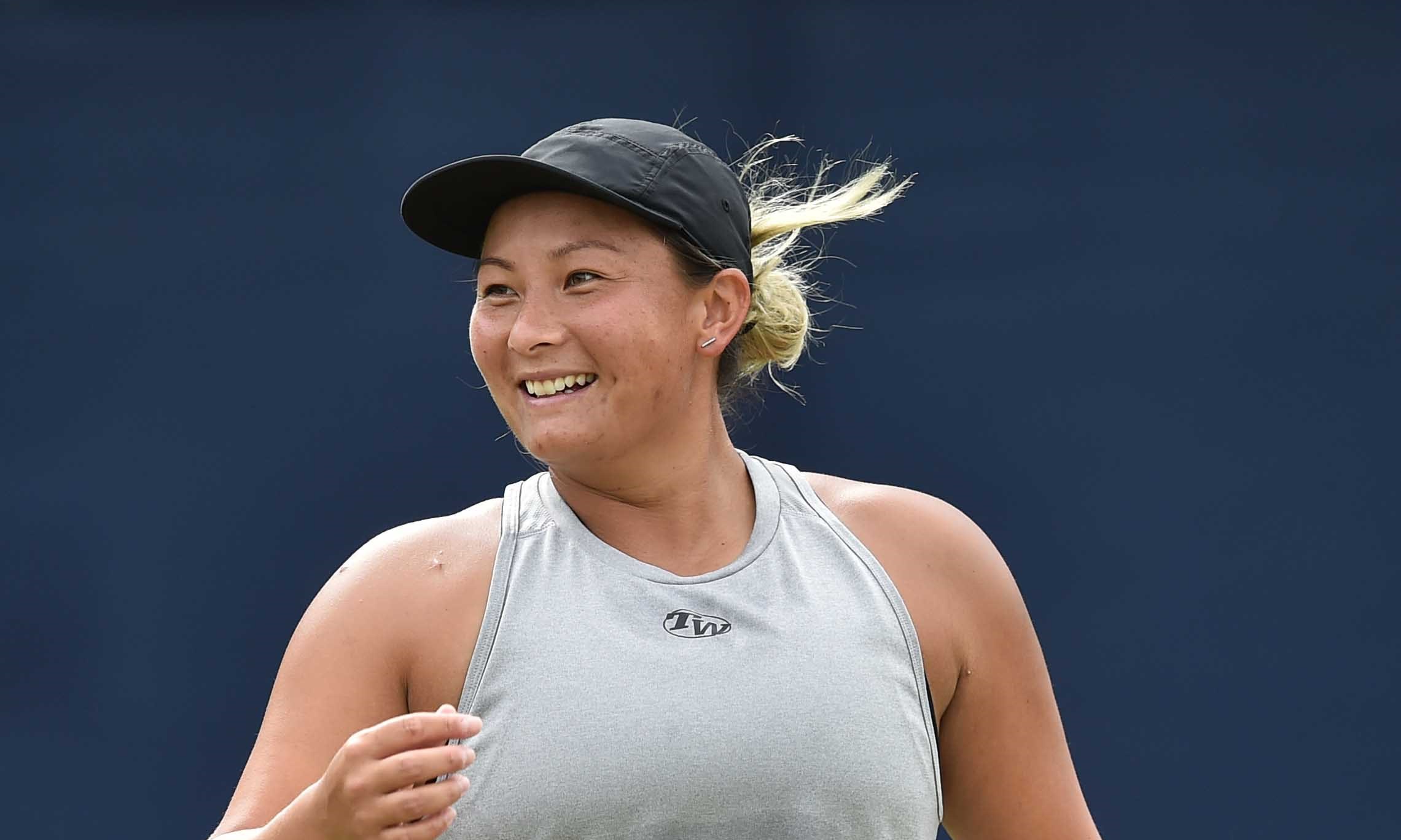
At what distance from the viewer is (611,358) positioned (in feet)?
4.93

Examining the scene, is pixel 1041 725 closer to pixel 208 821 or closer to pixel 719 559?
pixel 719 559

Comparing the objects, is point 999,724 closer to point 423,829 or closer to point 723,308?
point 723,308

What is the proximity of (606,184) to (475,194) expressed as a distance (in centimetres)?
14

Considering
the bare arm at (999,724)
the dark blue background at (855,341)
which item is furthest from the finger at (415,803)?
the dark blue background at (855,341)

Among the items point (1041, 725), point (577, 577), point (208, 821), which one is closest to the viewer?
point (577, 577)

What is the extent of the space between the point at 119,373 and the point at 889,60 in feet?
4.67

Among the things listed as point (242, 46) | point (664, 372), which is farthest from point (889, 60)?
point (664, 372)

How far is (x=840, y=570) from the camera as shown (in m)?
1.59

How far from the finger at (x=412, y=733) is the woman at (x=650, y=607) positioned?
3.0 inches

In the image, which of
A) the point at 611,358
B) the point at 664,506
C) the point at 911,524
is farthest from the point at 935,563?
the point at 611,358

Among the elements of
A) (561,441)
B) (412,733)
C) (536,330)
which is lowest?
(412,733)

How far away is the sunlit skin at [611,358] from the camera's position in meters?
1.50

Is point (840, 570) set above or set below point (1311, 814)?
above

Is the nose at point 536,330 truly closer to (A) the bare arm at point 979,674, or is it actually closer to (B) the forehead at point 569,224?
(B) the forehead at point 569,224
